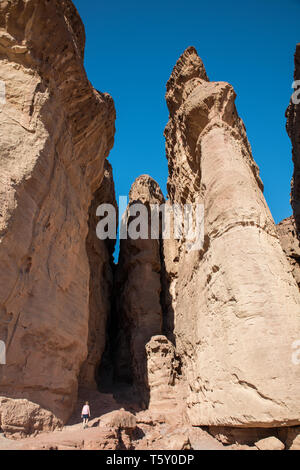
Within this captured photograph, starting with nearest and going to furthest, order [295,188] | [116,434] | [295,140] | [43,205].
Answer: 1. [116,434]
2. [43,205]
3. [295,140]
4. [295,188]

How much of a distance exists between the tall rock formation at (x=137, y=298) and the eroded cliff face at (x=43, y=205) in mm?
3370

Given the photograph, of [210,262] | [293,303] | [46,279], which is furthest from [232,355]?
[46,279]

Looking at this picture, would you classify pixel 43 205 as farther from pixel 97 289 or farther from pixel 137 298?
pixel 137 298

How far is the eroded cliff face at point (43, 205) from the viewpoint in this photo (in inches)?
242

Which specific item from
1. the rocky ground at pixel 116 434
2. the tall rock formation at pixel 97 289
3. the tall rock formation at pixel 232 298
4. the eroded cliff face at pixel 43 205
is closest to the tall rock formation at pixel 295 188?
the tall rock formation at pixel 232 298

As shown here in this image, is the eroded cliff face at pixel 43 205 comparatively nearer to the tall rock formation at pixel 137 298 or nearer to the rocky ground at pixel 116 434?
the rocky ground at pixel 116 434

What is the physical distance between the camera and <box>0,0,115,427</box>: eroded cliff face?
6.14m

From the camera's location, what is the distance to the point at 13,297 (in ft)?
20.0

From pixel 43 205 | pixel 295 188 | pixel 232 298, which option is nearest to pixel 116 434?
pixel 232 298

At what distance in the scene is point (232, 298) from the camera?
6.73m

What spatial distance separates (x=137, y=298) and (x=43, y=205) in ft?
27.9

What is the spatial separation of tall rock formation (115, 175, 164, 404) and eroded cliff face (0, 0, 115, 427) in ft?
11.1

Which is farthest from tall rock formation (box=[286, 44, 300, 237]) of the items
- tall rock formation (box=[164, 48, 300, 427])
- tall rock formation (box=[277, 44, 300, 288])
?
tall rock formation (box=[164, 48, 300, 427])

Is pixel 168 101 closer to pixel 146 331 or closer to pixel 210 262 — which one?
pixel 210 262
